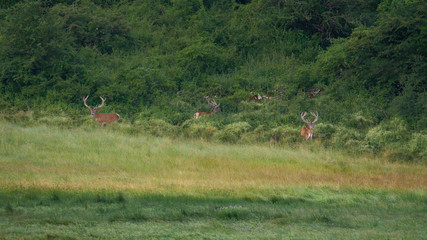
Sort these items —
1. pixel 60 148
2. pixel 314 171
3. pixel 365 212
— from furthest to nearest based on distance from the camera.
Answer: pixel 60 148 < pixel 314 171 < pixel 365 212

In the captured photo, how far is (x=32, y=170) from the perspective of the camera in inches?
441

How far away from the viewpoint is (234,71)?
23.9m

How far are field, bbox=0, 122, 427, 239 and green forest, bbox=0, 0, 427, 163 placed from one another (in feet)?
6.19

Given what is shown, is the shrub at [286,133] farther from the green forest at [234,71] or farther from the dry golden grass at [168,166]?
the dry golden grass at [168,166]

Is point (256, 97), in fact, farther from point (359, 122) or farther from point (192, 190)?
point (192, 190)

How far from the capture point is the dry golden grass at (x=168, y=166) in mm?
10297

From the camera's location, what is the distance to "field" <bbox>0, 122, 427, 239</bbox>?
6602 mm

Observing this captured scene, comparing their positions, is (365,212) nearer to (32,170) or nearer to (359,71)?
(32,170)

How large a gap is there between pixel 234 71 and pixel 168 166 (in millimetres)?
12000

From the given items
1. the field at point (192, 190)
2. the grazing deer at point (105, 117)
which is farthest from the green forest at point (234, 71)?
the field at point (192, 190)

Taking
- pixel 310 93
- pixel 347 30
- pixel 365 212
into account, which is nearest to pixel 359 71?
pixel 310 93

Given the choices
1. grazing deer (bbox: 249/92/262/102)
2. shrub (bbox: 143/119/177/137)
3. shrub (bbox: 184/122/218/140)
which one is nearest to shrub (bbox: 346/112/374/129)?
grazing deer (bbox: 249/92/262/102)

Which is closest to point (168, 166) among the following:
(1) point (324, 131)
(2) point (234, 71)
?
(1) point (324, 131)

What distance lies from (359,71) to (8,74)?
1362 centimetres
